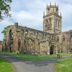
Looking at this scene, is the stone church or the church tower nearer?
the stone church

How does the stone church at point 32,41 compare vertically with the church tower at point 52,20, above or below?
below

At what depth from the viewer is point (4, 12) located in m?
37.0

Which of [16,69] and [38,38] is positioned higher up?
[38,38]

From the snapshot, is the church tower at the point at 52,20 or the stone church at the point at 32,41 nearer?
the stone church at the point at 32,41

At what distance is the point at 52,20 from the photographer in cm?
11862

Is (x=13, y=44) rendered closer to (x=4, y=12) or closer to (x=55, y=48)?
(x=55, y=48)

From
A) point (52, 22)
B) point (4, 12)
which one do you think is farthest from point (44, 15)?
point (4, 12)

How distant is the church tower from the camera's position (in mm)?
118625

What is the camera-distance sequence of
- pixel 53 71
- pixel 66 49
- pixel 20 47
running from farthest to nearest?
1. pixel 66 49
2. pixel 20 47
3. pixel 53 71

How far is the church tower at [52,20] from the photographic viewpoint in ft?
389

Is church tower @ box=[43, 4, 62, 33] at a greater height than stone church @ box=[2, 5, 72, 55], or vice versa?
church tower @ box=[43, 4, 62, 33]

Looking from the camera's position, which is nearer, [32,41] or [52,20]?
[32,41]

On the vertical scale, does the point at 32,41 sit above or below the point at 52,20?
below

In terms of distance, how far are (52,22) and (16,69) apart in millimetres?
90910
